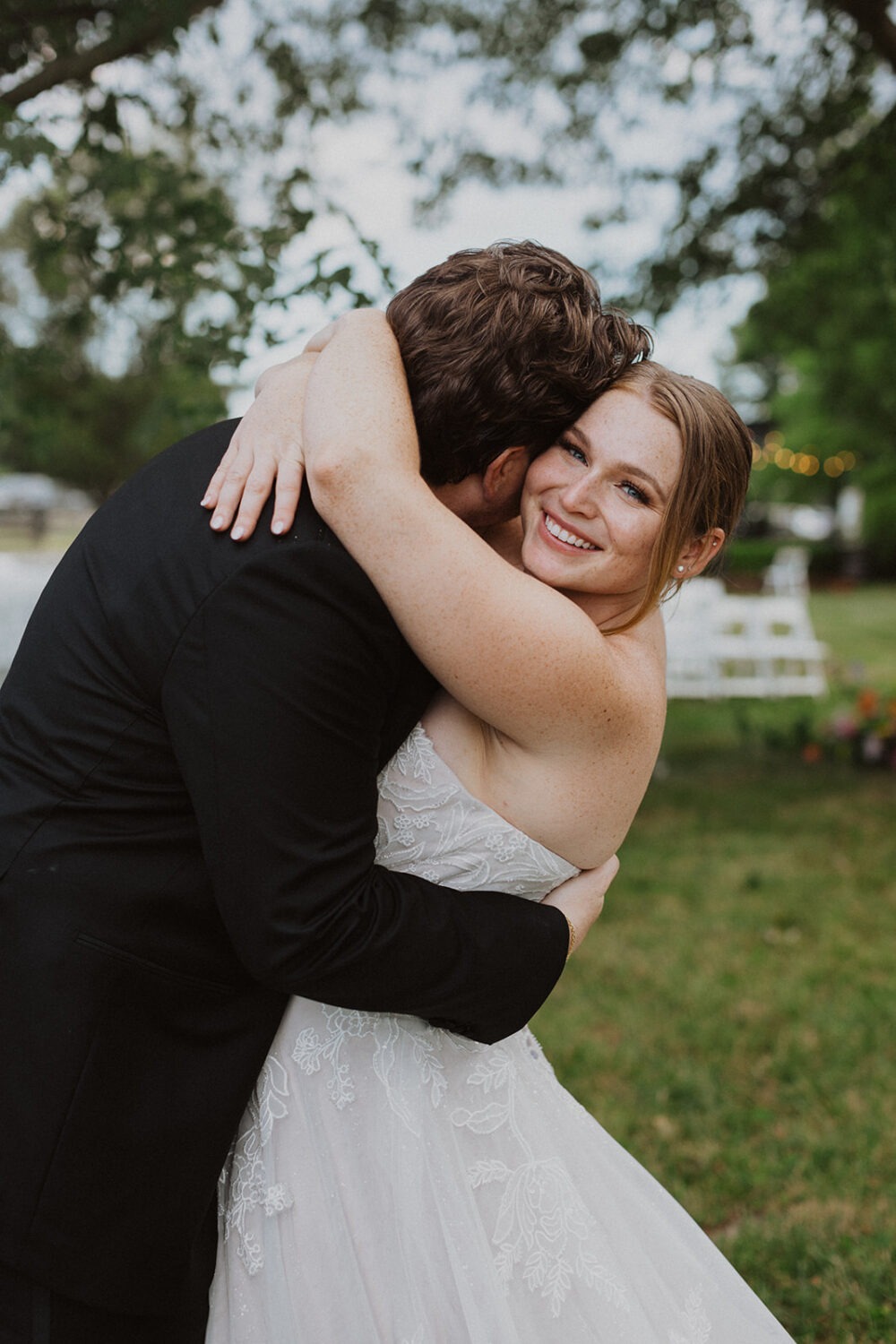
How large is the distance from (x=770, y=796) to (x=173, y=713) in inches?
330

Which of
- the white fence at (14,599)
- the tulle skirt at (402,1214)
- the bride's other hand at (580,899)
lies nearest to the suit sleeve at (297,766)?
the tulle skirt at (402,1214)

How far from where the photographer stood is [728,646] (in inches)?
546

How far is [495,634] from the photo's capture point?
1.72 m

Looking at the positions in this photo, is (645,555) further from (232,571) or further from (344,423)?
(232,571)

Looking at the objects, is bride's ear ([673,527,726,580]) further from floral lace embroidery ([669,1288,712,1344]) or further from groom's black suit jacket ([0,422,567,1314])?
floral lace embroidery ([669,1288,712,1344])

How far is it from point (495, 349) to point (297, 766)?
690 mm

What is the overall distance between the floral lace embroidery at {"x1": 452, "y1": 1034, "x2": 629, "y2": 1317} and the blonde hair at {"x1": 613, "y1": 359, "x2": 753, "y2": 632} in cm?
85

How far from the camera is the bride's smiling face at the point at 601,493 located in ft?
6.80

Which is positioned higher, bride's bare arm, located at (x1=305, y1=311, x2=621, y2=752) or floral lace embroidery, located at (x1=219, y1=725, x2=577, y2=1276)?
bride's bare arm, located at (x1=305, y1=311, x2=621, y2=752)

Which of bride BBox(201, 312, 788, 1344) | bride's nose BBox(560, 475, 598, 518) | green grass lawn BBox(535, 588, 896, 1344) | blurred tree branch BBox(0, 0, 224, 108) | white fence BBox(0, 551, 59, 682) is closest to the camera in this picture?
bride BBox(201, 312, 788, 1344)

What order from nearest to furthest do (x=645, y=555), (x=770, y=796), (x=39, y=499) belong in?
(x=645, y=555), (x=770, y=796), (x=39, y=499)

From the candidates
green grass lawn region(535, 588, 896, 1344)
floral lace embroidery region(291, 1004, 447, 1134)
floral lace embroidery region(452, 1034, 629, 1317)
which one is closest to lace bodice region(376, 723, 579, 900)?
floral lace embroidery region(291, 1004, 447, 1134)

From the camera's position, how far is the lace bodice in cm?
195

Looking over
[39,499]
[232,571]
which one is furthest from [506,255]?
[39,499]
